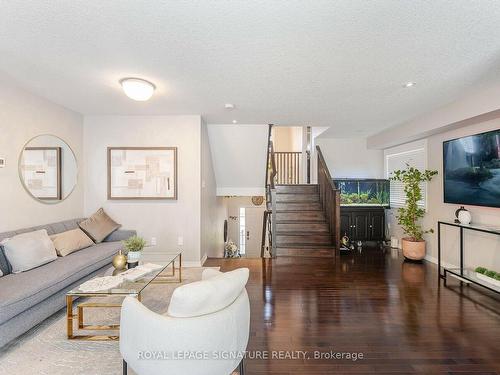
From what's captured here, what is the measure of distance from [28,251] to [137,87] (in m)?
2.03

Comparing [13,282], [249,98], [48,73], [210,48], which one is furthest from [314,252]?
[48,73]

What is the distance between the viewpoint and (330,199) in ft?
16.6

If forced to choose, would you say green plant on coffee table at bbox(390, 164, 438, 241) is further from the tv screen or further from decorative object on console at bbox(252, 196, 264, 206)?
decorative object on console at bbox(252, 196, 264, 206)

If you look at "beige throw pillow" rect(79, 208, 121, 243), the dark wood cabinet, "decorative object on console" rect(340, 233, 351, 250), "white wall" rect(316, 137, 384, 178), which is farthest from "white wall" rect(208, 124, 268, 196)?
"beige throw pillow" rect(79, 208, 121, 243)

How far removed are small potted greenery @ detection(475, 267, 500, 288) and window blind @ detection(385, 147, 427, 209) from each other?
1637 millimetres

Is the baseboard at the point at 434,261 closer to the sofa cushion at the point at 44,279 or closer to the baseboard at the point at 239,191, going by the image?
the baseboard at the point at 239,191

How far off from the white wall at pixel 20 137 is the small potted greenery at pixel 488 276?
5.76 metres

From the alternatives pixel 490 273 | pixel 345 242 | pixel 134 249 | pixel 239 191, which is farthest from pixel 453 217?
pixel 134 249

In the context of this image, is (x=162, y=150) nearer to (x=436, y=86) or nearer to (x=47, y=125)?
(x=47, y=125)

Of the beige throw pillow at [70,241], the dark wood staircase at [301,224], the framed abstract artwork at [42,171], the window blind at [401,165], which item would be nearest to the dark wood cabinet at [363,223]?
the window blind at [401,165]

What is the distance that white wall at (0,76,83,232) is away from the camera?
2805 millimetres

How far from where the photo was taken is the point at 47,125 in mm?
3385

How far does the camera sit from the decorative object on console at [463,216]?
135 inches

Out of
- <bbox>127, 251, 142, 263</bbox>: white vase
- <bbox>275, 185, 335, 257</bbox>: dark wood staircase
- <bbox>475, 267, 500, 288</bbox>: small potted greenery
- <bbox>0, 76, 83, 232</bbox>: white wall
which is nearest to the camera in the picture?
<bbox>127, 251, 142, 263</bbox>: white vase
